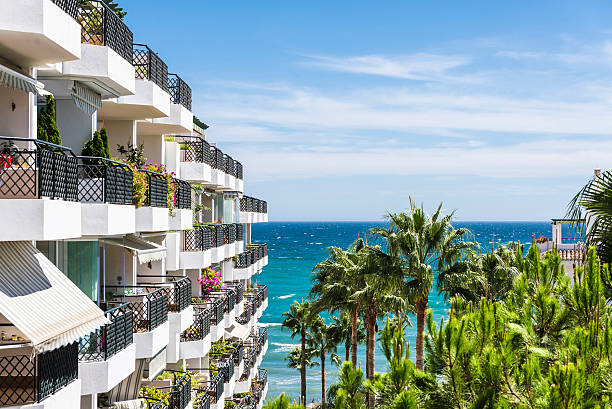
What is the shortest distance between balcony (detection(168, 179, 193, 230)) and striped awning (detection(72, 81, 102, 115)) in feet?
17.4

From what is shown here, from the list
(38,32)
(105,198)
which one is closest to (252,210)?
(105,198)

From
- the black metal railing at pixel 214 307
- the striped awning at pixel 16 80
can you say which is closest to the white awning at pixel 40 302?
the striped awning at pixel 16 80

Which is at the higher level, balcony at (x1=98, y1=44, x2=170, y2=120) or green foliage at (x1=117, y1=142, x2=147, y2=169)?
balcony at (x1=98, y1=44, x2=170, y2=120)

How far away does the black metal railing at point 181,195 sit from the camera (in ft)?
71.5

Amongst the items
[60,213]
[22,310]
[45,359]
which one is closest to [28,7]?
[60,213]

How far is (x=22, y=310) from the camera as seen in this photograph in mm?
9734

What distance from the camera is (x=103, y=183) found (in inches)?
545

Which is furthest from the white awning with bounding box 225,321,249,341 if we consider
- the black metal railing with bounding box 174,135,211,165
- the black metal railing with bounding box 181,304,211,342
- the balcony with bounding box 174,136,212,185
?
the black metal railing with bounding box 174,135,211,165

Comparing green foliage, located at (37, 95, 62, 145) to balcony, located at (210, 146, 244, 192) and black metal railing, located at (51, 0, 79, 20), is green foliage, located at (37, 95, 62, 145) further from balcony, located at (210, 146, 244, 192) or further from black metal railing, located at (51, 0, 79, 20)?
balcony, located at (210, 146, 244, 192)

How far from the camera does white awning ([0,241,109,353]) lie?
9.54 meters

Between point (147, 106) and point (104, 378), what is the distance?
8.02 metres

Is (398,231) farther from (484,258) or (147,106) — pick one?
(147,106)

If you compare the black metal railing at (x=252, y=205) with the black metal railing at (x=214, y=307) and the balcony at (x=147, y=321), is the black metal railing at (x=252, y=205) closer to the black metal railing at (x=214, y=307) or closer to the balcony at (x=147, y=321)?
the black metal railing at (x=214, y=307)

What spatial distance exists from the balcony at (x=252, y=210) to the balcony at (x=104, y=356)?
2803 cm
